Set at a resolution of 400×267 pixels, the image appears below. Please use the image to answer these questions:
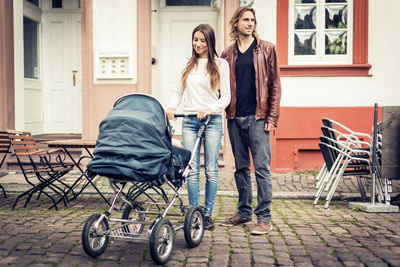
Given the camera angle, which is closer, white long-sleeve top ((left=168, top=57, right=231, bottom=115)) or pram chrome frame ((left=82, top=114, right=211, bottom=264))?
pram chrome frame ((left=82, top=114, right=211, bottom=264))

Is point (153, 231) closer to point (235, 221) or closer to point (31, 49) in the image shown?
point (235, 221)

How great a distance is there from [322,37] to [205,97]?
194 inches

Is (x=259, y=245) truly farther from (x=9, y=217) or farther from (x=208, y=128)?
(x=9, y=217)

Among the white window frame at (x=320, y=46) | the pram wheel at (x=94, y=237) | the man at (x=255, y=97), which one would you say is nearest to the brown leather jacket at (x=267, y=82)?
the man at (x=255, y=97)

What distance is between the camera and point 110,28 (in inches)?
361

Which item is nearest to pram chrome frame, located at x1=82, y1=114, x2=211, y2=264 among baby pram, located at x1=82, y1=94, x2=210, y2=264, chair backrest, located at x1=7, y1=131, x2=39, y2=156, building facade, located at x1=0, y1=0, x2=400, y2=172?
baby pram, located at x1=82, y1=94, x2=210, y2=264

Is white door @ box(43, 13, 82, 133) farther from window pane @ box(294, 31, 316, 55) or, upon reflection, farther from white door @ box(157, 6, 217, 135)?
window pane @ box(294, 31, 316, 55)

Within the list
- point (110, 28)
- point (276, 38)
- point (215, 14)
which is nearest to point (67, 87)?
point (110, 28)

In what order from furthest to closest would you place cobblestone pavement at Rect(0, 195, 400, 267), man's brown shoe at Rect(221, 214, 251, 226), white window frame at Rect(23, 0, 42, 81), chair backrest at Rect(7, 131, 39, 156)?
1. white window frame at Rect(23, 0, 42, 81)
2. chair backrest at Rect(7, 131, 39, 156)
3. man's brown shoe at Rect(221, 214, 251, 226)
4. cobblestone pavement at Rect(0, 195, 400, 267)

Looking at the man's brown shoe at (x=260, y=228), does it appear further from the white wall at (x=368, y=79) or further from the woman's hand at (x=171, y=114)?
the white wall at (x=368, y=79)

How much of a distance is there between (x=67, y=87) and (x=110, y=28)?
7.82ft

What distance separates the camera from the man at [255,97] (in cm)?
496

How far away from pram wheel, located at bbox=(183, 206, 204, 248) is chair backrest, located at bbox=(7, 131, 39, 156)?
2635 mm

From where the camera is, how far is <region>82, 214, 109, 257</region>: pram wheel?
3939mm
